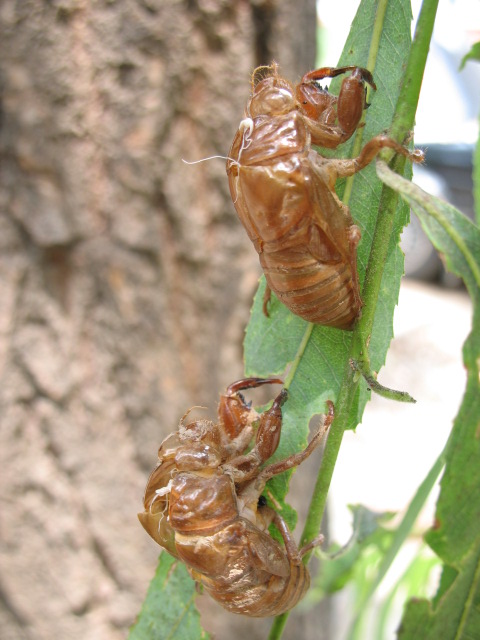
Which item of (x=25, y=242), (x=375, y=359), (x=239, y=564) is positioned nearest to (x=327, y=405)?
(x=375, y=359)

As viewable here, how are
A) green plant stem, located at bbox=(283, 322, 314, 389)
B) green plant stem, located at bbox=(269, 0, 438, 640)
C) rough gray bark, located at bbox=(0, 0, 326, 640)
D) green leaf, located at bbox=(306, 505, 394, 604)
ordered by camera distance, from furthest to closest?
rough gray bark, located at bbox=(0, 0, 326, 640) → green leaf, located at bbox=(306, 505, 394, 604) → green plant stem, located at bbox=(283, 322, 314, 389) → green plant stem, located at bbox=(269, 0, 438, 640)

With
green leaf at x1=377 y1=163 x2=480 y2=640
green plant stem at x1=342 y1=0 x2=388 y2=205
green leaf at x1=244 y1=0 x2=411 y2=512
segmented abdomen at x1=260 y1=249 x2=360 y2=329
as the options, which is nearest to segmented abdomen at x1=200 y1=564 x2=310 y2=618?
green leaf at x1=244 y1=0 x2=411 y2=512

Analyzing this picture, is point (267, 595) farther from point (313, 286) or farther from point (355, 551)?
point (355, 551)

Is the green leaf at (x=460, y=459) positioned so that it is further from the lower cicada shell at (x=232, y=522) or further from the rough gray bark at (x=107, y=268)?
the rough gray bark at (x=107, y=268)

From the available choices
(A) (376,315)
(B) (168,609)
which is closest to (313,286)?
(A) (376,315)

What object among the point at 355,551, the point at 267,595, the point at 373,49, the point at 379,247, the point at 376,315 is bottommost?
the point at 355,551

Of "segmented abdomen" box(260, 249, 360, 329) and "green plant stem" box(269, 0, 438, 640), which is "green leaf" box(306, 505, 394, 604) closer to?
"green plant stem" box(269, 0, 438, 640)

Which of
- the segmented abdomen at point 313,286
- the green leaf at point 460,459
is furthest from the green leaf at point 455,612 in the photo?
the segmented abdomen at point 313,286
